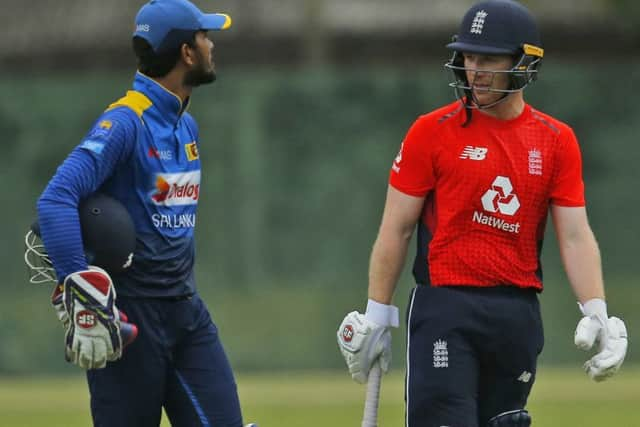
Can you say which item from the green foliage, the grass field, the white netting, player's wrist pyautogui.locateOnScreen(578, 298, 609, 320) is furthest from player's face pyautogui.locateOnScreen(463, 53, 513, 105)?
the white netting

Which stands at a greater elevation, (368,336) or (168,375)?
(368,336)

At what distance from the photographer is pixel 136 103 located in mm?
5789

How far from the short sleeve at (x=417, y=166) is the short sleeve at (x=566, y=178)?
1.58ft

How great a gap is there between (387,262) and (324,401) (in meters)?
5.74

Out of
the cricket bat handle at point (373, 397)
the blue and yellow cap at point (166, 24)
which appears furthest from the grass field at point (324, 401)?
the blue and yellow cap at point (166, 24)

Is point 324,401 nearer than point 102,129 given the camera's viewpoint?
No

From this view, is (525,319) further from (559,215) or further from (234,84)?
(234,84)

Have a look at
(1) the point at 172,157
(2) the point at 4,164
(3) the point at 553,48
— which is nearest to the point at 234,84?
(2) the point at 4,164

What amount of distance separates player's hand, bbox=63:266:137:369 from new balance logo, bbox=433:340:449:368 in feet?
3.85

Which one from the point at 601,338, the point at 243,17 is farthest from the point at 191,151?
the point at 243,17

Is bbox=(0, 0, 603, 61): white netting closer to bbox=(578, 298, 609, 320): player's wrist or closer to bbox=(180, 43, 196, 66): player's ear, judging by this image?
bbox=(180, 43, 196, 66): player's ear

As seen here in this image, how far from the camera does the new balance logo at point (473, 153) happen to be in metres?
5.84

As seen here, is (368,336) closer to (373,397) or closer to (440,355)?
(373,397)

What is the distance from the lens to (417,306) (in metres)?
5.89
